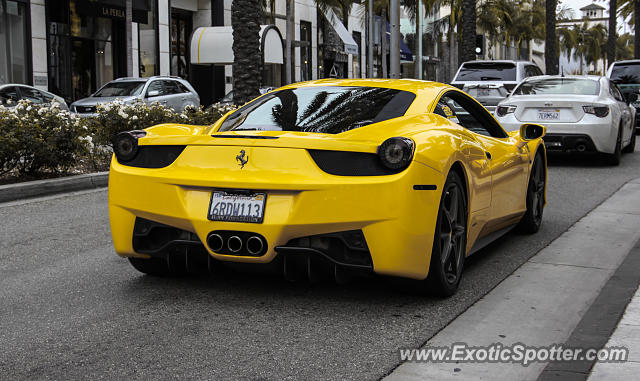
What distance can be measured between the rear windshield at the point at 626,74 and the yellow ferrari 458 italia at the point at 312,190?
1834cm

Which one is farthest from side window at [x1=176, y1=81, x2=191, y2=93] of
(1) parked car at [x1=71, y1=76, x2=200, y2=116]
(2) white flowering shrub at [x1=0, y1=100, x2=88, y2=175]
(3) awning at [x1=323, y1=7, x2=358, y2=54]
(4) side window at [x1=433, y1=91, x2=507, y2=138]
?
(3) awning at [x1=323, y1=7, x2=358, y2=54]

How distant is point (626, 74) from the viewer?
72.7 feet

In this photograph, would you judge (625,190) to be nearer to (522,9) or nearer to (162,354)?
(162,354)

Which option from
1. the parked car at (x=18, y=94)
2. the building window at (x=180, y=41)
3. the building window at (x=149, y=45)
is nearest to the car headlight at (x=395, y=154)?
the parked car at (x=18, y=94)

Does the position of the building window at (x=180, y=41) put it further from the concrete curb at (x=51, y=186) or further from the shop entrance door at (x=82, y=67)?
the concrete curb at (x=51, y=186)

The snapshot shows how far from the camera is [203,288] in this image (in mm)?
5082

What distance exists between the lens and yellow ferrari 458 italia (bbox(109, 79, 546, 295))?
4.34 meters

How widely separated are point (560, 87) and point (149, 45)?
21.2 m

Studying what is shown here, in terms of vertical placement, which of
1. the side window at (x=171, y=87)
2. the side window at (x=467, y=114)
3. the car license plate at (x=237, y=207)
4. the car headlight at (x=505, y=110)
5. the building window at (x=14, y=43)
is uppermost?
the building window at (x=14, y=43)

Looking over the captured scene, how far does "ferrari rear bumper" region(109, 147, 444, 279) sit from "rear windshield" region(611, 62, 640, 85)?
19253mm

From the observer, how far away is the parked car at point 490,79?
1805 centimetres

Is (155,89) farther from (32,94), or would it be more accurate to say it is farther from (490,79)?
(490,79)

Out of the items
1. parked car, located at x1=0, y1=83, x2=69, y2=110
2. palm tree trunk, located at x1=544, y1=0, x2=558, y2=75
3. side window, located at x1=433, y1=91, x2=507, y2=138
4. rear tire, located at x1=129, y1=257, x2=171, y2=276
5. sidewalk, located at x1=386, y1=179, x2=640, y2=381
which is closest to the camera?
sidewalk, located at x1=386, y1=179, x2=640, y2=381
